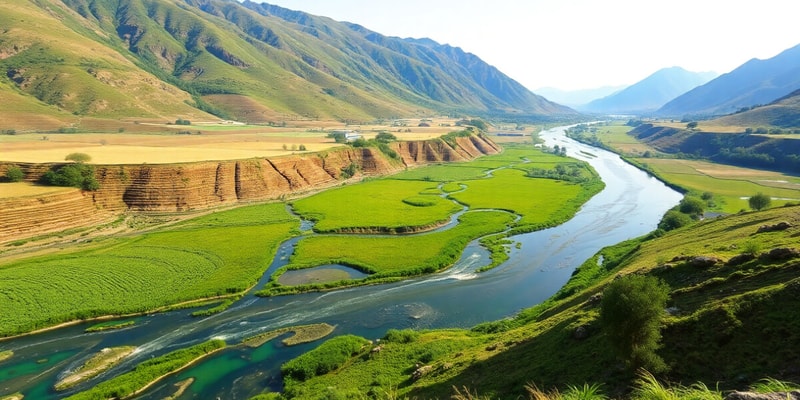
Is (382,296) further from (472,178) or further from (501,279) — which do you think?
(472,178)

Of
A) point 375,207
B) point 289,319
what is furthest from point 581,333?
point 375,207

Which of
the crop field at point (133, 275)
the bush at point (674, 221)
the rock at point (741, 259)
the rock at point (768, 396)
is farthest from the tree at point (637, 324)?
the bush at point (674, 221)

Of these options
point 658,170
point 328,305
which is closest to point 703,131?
point 658,170

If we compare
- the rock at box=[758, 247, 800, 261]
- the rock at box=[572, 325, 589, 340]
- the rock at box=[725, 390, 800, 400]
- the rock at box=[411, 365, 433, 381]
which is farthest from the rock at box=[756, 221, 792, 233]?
the rock at box=[725, 390, 800, 400]

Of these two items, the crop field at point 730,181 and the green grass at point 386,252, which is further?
the crop field at point 730,181

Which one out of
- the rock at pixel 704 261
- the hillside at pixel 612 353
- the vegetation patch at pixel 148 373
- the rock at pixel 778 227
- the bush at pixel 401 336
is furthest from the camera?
the rock at pixel 778 227

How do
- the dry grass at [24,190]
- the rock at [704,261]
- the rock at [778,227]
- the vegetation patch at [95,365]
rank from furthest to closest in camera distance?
the dry grass at [24,190]
the rock at [778,227]
the vegetation patch at [95,365]
the rock at [704,261]

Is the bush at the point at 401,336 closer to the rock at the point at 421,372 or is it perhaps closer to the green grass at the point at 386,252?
the rock at the point at 421,372

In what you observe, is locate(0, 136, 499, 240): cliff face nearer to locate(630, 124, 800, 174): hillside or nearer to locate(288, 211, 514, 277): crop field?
locate(288, 211, 514, 277): crop field
